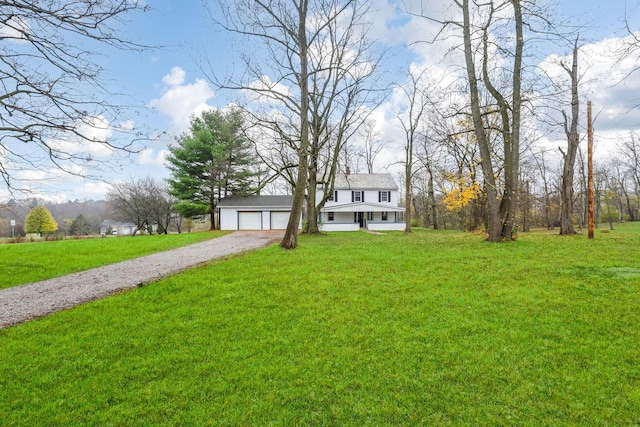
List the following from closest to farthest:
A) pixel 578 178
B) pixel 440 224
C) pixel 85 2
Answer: pixel 85 2 < pixel 578 178 < pixel 440 224

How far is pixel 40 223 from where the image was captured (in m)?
37.1

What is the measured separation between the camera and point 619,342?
3.55 meters

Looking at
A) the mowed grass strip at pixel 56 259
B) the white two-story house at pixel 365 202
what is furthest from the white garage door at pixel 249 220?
the mowed grass strip at pixel 56 259

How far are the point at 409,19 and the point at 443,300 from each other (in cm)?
1164

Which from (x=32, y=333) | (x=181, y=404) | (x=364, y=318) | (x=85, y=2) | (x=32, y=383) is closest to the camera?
(x=181, y=404)

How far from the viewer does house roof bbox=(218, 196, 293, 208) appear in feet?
91.5

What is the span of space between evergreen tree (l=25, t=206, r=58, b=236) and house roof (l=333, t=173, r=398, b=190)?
3445 cm

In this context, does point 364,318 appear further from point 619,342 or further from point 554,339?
point 619,342

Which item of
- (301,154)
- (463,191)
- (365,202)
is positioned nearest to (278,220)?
(365,202)

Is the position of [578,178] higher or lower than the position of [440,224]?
higher

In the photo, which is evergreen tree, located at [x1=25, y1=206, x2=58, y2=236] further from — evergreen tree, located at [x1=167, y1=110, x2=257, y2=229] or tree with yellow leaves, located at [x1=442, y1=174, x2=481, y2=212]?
tree with yellow leaves, located at [x1=442, y1=174, x2=481, y2=212]

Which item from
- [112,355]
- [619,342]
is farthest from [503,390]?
[112,355]

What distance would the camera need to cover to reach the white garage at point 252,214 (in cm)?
2761

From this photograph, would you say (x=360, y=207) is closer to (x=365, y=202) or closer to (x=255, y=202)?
(x=365, y=202)
